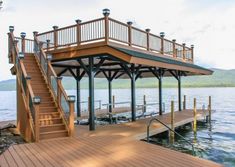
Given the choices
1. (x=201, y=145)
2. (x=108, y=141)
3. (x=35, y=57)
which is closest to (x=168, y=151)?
(x=108, y=141)

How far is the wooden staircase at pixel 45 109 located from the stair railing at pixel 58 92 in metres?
0.22

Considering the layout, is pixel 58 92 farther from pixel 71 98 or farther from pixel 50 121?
pixel 50 121

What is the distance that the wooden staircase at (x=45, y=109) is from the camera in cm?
1045

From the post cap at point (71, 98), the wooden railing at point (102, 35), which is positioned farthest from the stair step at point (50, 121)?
the wooden railing at point (102, 35)

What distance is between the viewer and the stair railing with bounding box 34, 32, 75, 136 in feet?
34.8

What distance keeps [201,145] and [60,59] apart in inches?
372

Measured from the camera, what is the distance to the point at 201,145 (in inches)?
567

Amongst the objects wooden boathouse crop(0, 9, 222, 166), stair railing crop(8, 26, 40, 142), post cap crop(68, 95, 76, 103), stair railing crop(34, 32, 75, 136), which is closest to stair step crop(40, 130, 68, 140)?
→ wooden boathouse crop(0, 9, 222, 166)

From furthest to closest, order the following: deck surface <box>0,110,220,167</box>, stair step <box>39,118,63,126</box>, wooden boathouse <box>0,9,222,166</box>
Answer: stair step <box>39,118,63,126</box>, wooden boathouse <box>0,9,222,166</box>, deck surface <box>0,110,220,167</box>

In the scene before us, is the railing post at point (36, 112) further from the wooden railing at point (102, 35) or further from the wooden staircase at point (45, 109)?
the wooden railing at point (102, 35)

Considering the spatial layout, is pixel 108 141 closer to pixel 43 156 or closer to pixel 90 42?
pixel 43 156

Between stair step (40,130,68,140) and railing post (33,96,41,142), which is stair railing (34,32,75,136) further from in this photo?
railing post (33,96,41,142)

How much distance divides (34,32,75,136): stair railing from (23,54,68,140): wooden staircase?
22cm

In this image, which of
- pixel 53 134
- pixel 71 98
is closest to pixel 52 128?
pixel 53 134
